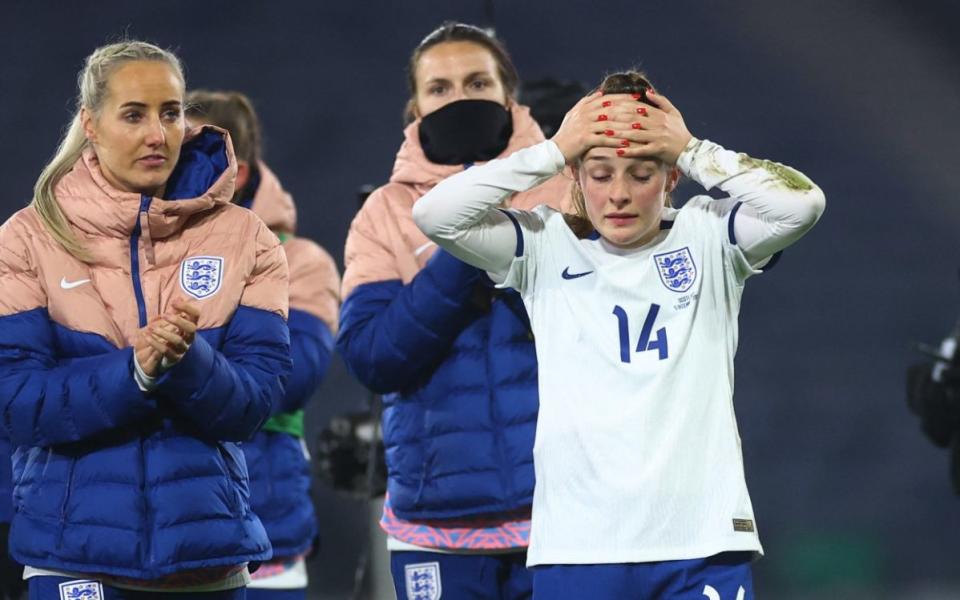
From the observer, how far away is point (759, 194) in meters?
2.23

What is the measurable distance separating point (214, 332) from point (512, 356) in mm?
535

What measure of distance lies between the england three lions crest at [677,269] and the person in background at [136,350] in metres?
0.62

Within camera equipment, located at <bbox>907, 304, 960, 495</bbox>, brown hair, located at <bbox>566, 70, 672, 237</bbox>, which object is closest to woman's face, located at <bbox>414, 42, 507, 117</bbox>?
brown hair, located at <bbox>566, 70, 672, 237</bbox>

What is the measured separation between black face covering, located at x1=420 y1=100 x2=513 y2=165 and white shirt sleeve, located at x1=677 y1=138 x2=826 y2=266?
607 mm

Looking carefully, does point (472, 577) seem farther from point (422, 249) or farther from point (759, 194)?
point (759, 194)

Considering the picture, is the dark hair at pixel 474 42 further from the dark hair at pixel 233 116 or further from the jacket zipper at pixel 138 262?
the jacket zipper at pixel 138 262

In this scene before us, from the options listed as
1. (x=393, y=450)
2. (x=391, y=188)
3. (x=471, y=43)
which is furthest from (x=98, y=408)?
(x=471, y=43)

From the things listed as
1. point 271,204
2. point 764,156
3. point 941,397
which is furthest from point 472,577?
point 764,156

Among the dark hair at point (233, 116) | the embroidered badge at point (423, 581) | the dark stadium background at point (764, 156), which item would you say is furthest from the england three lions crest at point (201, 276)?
the dark stadium background at point (764, 156)

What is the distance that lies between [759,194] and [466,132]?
740 millimetres

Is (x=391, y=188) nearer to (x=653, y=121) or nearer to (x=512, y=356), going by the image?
(x=512, y=356)

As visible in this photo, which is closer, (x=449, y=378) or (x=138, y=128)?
(x=138, y=128)

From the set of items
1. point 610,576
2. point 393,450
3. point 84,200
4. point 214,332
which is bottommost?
point 610,576

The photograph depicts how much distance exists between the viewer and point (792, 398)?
582cm
